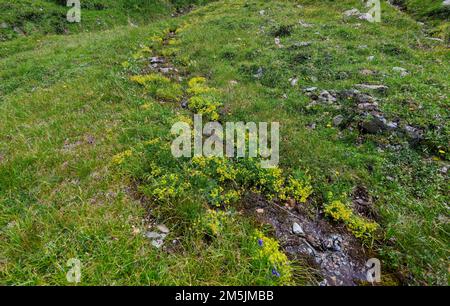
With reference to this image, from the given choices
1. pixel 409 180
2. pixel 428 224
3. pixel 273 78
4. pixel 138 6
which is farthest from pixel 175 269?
pixel 138 6

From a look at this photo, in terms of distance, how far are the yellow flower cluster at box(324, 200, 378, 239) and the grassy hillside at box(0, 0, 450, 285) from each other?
0.03 metres

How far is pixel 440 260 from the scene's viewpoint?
477cm

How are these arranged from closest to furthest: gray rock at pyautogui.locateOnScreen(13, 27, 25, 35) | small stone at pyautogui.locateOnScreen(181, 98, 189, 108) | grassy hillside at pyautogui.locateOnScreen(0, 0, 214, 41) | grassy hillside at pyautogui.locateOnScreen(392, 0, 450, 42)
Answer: small stone at pyautogui.locateOnScreen(181, 98, 189, 108)
grassy hillside at pyautogui.locateOnScreen(392, 0, 450, 42)
gray rock at pyautogui.locateOnScreen(13, 27, 25, 35)
grassy hillside at pyautogui.locateOnScreen(0, 0, 214, 41)

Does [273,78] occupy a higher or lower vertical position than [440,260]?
higher

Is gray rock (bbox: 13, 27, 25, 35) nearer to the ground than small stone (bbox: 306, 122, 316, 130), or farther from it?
farther from it

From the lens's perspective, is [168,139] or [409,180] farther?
[168,139]

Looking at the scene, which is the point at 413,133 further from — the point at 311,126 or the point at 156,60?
the point at 156,60

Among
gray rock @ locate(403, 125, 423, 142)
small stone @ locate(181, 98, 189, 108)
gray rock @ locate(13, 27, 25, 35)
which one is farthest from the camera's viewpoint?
gray rock @ locate(13, 27, 25, 35)

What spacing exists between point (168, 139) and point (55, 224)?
3.49 metres

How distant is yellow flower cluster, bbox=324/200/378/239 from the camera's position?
5426 millimetres

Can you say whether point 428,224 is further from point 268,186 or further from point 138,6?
point 138,6

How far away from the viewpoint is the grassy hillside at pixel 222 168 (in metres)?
4.70

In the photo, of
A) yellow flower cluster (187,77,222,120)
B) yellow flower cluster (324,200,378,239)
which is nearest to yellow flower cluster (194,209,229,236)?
yellow flower cluster (324,200,378,239)

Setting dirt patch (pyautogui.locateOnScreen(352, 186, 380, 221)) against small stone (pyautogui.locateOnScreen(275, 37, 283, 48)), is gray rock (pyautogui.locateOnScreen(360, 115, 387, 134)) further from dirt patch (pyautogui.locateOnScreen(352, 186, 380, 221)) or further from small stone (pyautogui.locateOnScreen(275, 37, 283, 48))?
small stone (pyautogui.locateOnScreen(275, 37, 283, 48))
